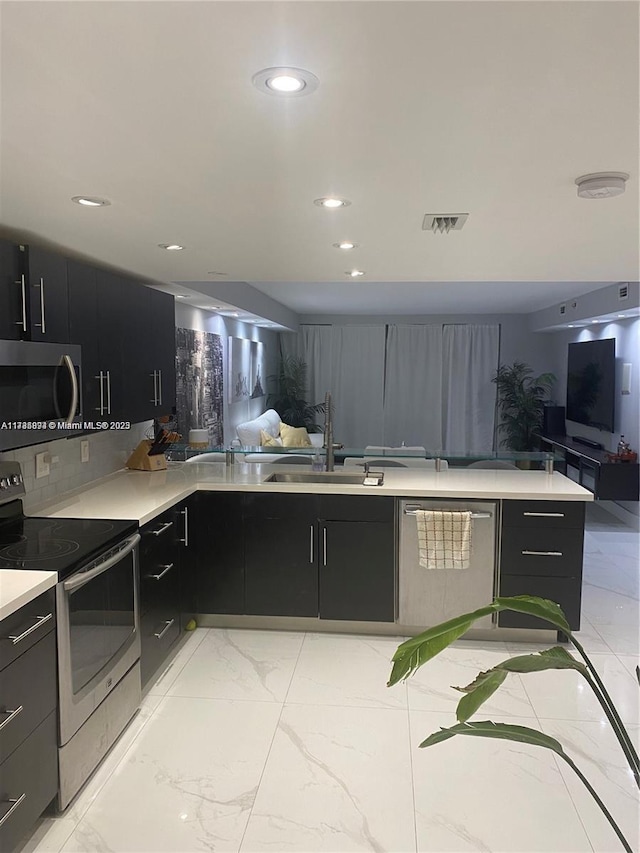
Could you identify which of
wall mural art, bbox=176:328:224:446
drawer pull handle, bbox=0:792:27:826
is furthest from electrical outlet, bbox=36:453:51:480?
wall mural art, bbox=176:328:224:446

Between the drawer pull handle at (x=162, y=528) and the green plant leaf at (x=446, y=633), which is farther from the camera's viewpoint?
the drawer pull handle at (x=162, y=528)

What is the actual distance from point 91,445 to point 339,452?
151 cm

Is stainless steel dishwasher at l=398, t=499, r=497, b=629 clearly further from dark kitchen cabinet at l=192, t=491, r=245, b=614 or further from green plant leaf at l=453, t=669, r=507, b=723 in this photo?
green plant leaf at l=453, t=669, r=507, b=723

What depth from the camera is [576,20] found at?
1.06 metres

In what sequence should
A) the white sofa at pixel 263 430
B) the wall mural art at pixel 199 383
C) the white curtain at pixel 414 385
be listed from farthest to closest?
the white curtain at pixel 414 385 → the wall mural art at pixel 199 383 → the white sofa at pixel 263 430

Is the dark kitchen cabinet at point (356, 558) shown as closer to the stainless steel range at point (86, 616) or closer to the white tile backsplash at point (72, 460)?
the stainless steel range at point (86, 616)

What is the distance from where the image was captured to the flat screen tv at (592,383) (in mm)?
6676

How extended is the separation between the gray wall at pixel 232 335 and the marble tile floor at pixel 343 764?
2.84 m

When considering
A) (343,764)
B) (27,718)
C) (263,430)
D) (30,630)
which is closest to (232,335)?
(263,430)

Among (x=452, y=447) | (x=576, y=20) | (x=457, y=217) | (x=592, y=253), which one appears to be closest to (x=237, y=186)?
(x=457, y=217)

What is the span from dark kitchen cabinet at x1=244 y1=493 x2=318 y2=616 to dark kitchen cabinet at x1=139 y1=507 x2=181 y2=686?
1.61ft

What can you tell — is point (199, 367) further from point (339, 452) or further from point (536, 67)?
point (536, 67)

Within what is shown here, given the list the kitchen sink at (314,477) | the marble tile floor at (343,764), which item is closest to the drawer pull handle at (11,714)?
the marble tile floor at (343,764)

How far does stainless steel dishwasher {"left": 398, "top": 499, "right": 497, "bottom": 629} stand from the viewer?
3.60m
